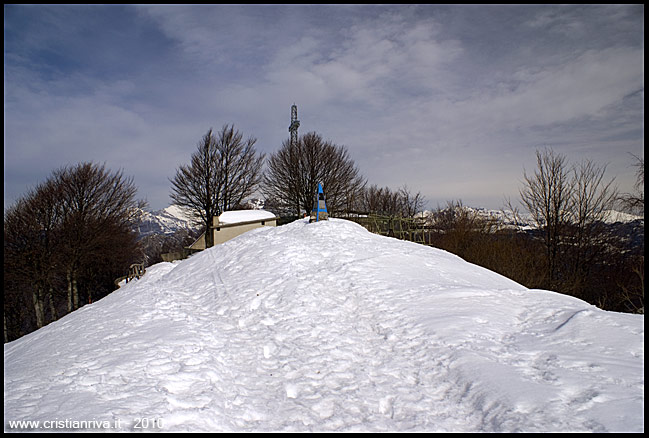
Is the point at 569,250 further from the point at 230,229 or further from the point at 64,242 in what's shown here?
the point at 64,242

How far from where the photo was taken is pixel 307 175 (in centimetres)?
3209

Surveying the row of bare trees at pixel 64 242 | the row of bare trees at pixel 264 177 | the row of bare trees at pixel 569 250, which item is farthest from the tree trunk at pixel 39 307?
the row of bare trees at pixel 569 250

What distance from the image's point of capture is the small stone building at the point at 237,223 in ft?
80.8

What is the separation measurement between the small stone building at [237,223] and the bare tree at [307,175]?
538cm

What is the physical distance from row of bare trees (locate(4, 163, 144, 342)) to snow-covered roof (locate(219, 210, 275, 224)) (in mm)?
10743

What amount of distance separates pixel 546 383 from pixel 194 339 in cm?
542

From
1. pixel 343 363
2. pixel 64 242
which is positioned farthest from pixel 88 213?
pixel 343 363

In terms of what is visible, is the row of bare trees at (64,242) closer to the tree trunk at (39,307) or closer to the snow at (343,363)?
the tree trunk at (39,307)

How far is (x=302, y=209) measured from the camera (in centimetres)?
3291

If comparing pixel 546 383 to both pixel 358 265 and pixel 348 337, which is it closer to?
pixel 348 337

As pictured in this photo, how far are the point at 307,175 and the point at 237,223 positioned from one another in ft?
31.2

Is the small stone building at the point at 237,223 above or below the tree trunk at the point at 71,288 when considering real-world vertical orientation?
above

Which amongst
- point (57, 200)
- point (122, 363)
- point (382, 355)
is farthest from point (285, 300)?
point (57, 200)

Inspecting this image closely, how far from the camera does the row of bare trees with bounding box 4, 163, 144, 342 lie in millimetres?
24062
